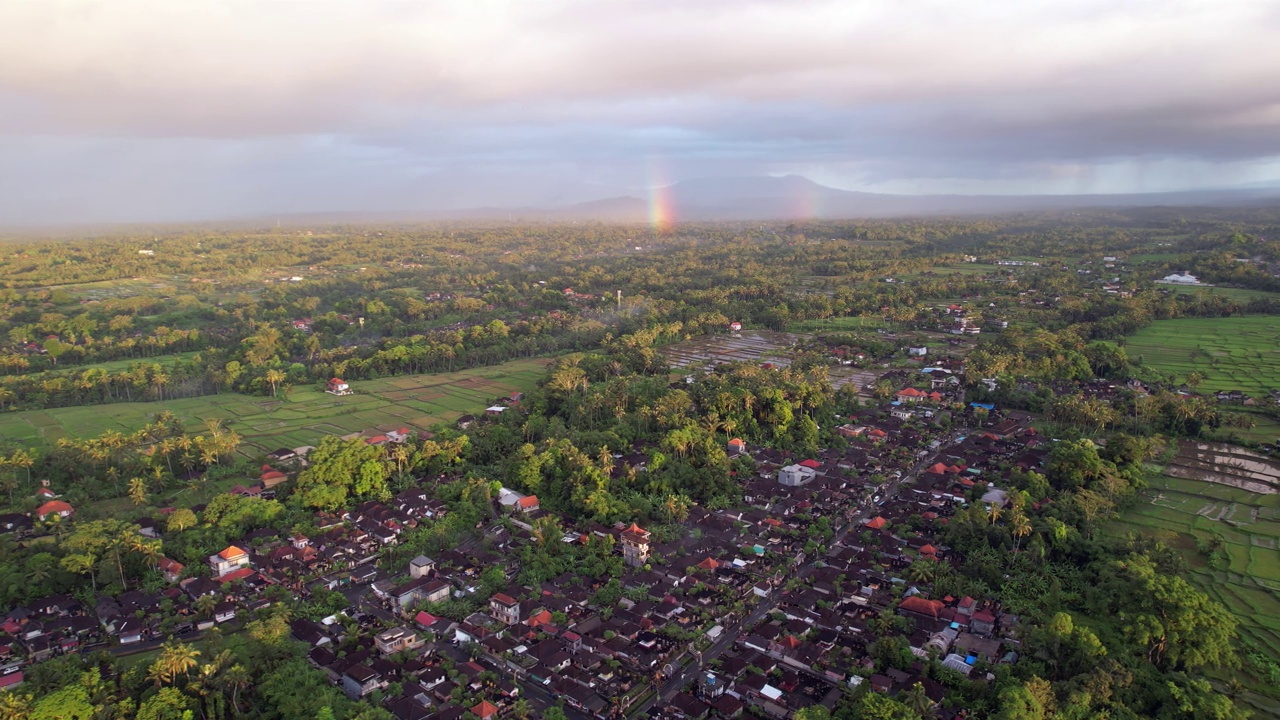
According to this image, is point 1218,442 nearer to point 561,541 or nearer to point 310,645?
point 561,541

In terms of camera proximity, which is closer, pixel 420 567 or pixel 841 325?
pixel 420 567

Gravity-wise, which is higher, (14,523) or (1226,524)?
(14,523)

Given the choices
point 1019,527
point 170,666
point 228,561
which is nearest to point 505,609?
point 170,666

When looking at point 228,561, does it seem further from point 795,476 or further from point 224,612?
point 795,476

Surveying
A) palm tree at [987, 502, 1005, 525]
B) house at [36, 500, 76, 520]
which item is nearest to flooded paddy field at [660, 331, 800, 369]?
palm tree at [987, 502, 1005, 525]

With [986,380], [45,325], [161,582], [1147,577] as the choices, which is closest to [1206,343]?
[986,380]

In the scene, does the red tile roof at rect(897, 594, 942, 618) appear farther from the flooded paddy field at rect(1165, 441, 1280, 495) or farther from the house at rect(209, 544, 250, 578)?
the house at rect(209, 544, 250, 578)

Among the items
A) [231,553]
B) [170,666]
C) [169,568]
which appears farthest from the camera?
[231,553]
